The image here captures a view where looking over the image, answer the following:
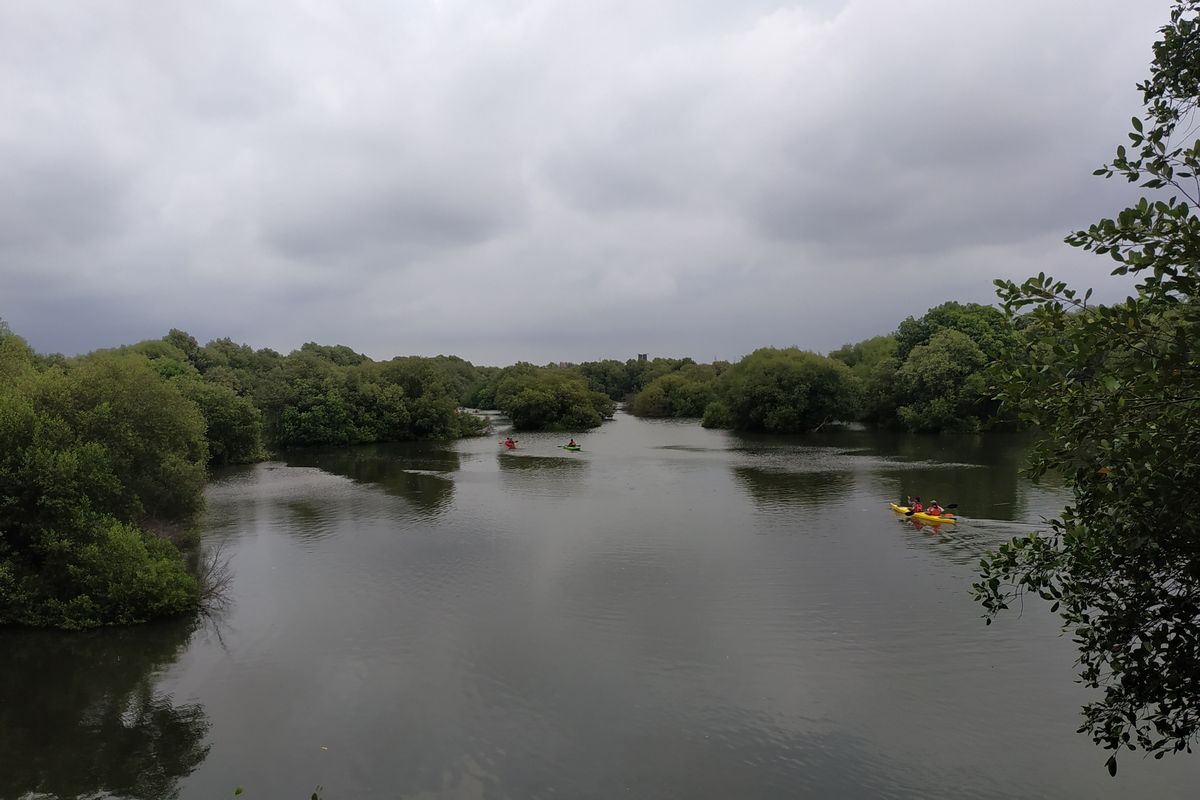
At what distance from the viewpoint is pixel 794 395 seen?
2581 inches

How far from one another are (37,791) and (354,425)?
52.2 metres

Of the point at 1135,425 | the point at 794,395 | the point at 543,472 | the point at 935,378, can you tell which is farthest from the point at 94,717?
the point at 935,378

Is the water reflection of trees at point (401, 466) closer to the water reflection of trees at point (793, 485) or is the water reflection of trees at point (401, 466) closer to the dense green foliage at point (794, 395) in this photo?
the water reflection of trees at point (793, 485)

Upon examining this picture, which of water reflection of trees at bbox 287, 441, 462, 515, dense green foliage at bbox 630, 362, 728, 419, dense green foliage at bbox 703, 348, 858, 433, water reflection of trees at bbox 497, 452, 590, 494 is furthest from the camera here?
dense green foliage at bbox 630, 362, 728, 419

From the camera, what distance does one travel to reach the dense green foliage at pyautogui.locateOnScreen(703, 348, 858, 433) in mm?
65625

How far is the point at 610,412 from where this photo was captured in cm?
9838

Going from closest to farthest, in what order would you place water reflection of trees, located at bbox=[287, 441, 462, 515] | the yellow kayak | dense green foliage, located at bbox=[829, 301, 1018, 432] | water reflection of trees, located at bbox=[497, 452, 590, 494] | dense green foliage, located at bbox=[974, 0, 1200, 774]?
dense green foliage, located at bbox=[974, 0, 1200, 774], the yellow kayak, water reflection of trees, located at bbox=[287, 441, 462, 515], water reflection of trees, located at bbox=[497, 452, 590, 494], dense green foliage, located at bbox=[829, 301, 1018, 432]

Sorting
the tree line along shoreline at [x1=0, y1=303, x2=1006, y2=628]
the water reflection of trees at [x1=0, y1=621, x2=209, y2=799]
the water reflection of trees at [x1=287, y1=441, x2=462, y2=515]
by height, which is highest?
the tree line along shoreline at [x1=0, y1=303, x2=1006, y2=628]

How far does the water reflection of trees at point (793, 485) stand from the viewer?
3181cm

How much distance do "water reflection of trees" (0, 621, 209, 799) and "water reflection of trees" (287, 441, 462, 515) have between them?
15.1 m

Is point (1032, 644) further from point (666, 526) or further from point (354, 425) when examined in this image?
point (354, 425)

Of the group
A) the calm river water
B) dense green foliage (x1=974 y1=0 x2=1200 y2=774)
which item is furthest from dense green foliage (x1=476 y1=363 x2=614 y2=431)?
dense green foliage (x1=974 y1=0 x2=1200 y2=774)

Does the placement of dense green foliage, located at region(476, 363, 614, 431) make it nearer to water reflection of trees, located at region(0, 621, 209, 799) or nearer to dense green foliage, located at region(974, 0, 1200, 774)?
water reflection of trees, located at region(0, 621, 209, 799)

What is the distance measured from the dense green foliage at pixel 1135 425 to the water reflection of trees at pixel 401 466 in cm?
2788
